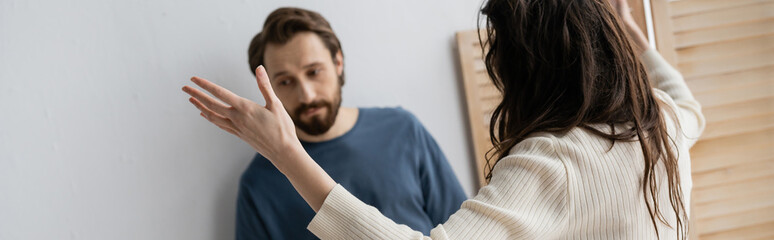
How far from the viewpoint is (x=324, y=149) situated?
1410 mm

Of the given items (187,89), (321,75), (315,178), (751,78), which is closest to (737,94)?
(751,78)

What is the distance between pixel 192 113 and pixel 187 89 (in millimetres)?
624

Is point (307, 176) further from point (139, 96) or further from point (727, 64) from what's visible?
point (727, 64)

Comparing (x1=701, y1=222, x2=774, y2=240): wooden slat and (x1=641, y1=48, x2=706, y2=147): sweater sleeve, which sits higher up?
(x1=641, y1=48, x2=706, y2=147): sweater sleeve

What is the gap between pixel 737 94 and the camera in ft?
4.48

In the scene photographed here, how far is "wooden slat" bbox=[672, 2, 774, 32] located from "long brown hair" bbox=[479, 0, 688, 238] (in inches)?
22.3

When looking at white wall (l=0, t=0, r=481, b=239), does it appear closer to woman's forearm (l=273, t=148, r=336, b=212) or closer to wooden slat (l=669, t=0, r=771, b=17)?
wooden slat (l=669, t=0, r=771, b=17)

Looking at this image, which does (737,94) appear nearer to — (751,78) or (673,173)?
(751,78)

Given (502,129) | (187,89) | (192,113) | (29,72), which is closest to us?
(187,89)

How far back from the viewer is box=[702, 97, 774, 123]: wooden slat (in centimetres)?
135

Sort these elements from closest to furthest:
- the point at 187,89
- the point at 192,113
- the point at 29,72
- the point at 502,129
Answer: the point at 187,89 → the point at 502,129 → the point at 29,72 → the point at 192,113

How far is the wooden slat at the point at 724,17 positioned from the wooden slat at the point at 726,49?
4 centimetres

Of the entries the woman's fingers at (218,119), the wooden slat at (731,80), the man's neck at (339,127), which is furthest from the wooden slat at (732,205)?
the woman's fingers at (218,119)

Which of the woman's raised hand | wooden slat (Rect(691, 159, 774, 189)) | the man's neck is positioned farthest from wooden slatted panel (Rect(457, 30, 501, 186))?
the woman's raised hand
